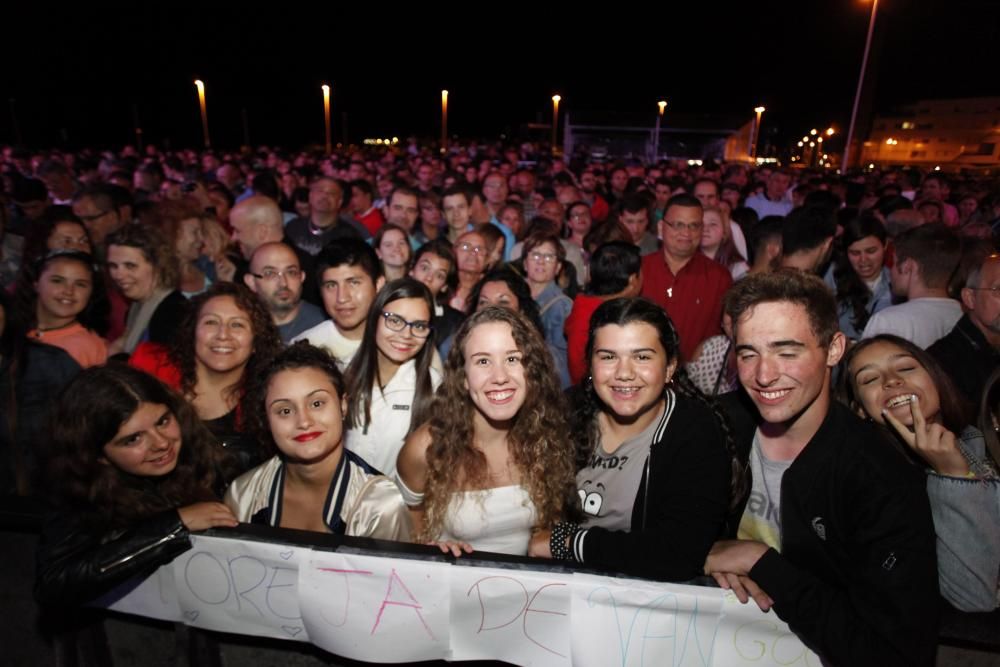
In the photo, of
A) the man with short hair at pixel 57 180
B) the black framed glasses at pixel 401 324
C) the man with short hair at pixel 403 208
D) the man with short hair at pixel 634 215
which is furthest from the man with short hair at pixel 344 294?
the man with short hair at pixel 57 180

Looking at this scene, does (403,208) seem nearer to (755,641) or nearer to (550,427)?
(550,427)

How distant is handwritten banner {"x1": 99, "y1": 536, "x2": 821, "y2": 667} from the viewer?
1867 millimetres

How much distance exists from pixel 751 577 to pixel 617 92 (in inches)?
2175

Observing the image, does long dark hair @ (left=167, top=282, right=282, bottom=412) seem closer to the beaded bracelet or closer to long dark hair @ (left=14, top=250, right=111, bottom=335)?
long dark hair @ (left=14, top=250, right=111, bottom=335)

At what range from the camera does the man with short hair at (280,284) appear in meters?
4.18

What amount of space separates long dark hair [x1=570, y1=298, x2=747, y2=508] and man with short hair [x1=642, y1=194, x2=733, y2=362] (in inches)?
99.1

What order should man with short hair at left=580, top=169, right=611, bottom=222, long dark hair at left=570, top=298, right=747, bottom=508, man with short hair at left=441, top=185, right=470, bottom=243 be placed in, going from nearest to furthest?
1. long dark hair at left=570, top=298, right=747, bottom=508
2. man with short hair at left=441, top=185, right=470, bottom=243
3. man with short hair at left=580, top=169, right=611, bottom=222

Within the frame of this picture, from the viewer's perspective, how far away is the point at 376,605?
199 cm

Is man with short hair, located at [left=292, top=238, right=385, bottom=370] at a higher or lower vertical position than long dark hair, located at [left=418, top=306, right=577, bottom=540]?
higher

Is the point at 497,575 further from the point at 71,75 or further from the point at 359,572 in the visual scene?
the point at 71,75

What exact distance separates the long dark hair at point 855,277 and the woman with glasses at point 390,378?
4.07 meters

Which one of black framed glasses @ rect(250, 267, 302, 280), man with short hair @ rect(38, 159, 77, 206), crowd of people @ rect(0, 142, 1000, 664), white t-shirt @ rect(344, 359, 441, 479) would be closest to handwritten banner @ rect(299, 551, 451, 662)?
crowd of people @ rect(0, 142, 1000, 664)

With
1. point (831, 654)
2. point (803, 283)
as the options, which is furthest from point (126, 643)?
point (803, 283)

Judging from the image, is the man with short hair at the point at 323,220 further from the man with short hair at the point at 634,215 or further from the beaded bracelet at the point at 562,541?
the beaded bracelet at the point at 562,541
